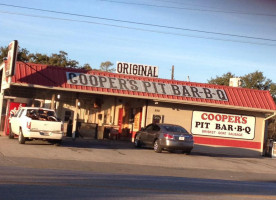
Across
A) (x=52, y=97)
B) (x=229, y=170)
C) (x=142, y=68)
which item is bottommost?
(x=229, y=170)

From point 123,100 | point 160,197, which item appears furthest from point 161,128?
point 160,197

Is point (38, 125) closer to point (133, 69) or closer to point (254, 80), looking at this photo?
point (133, 69)

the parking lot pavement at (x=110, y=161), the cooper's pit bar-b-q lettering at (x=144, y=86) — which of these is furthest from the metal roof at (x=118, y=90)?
the parking lot pavement at (x=110, y=161)

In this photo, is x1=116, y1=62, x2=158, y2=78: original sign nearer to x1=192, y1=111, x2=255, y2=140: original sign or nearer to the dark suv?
x1=192, y1=111, x2=255, y2=140: original sign

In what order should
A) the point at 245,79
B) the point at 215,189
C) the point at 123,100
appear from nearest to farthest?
the point at 215,189 → the point at 123,100 → the point at 245,79

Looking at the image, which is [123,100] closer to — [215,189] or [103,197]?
[215,189]

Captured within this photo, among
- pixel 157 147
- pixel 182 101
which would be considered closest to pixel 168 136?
pixel 157 147

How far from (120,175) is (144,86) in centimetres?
1450

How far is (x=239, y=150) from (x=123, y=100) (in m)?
9.09

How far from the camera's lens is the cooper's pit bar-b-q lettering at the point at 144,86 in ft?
88.7

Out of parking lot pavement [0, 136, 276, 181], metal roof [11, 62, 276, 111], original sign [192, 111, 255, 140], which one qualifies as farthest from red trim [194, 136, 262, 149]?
parking lot pavement [0, 136, 276, 181]

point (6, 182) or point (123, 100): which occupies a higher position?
point (123, 100)

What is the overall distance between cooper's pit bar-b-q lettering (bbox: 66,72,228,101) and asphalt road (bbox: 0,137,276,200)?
3.74m

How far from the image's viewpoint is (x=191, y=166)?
19672 mm
